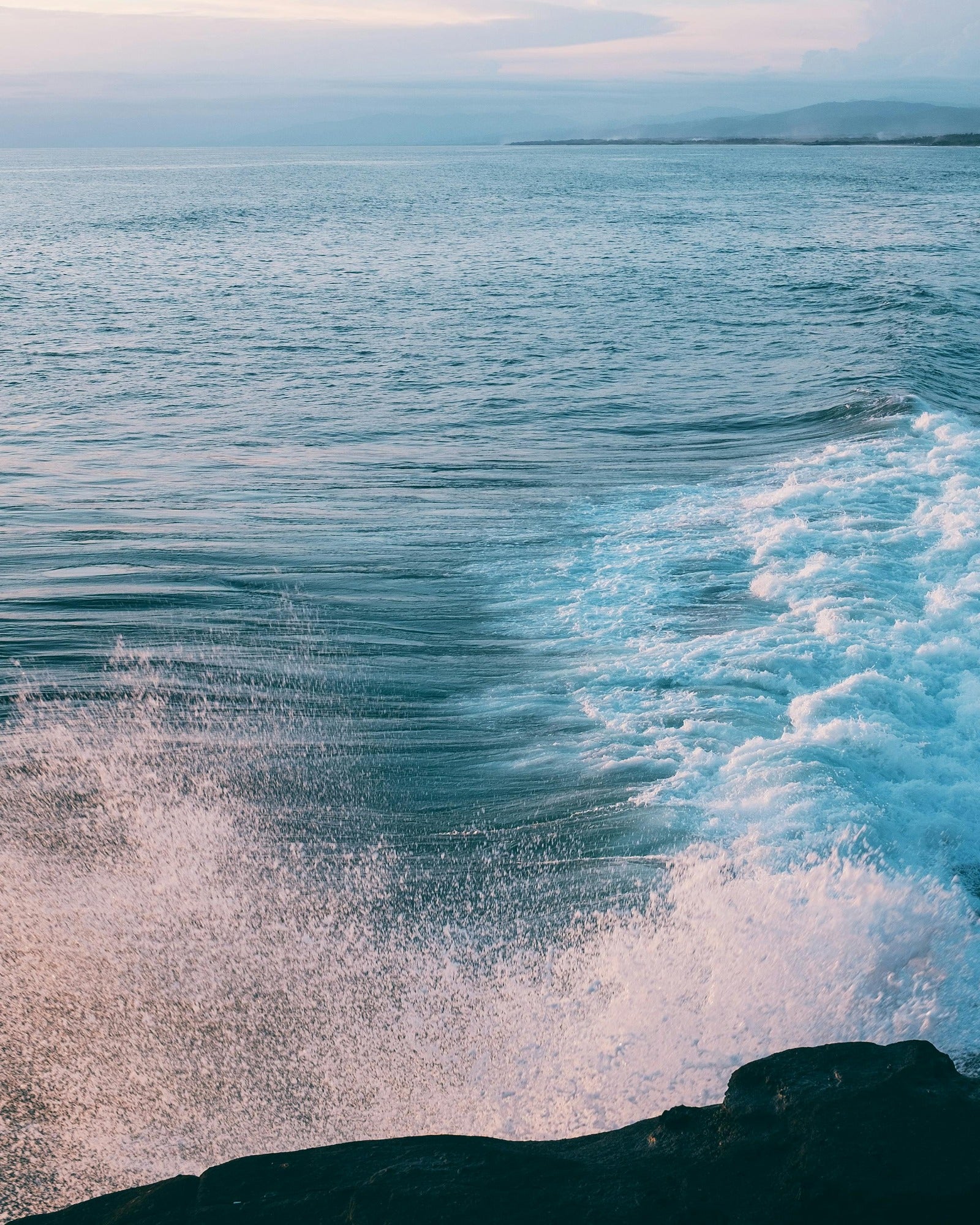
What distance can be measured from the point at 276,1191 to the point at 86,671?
5.64 metres

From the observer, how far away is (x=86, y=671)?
8.24 metres

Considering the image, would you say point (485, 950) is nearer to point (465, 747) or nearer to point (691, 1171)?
point (691, 1171)

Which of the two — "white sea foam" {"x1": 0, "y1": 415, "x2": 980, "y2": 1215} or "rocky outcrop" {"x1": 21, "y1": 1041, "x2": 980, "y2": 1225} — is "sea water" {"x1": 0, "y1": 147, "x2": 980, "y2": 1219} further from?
"rocky outcrop" {"x1": 21, "y1": 1041, "x2": 980, "y2": 1225}

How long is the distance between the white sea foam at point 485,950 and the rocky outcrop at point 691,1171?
46 cm

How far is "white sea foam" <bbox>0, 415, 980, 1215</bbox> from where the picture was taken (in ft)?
14.2

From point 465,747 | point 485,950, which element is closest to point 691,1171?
point 485,950

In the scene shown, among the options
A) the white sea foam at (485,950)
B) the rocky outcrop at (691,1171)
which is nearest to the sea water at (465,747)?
the white sea foam at (485,950)

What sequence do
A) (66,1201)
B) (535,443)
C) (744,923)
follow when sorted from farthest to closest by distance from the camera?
(535,443)
(744,923)
(66,1201)

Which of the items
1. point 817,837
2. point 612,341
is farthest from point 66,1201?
point 612,341

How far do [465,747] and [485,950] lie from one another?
2.29m

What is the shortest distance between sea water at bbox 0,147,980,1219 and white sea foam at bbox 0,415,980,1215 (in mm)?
24

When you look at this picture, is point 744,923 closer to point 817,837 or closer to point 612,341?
point 817,837

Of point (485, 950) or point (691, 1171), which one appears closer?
point (691, 1171)

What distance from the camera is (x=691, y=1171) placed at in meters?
3.56
